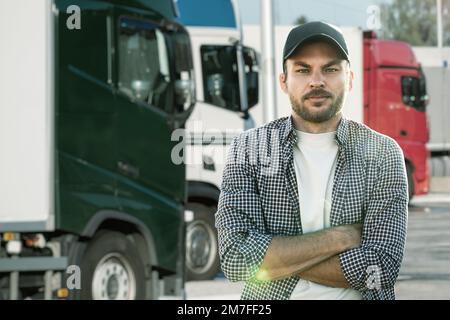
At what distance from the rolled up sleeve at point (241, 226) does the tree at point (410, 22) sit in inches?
851

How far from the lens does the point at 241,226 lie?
109 inches

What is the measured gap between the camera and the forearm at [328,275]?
2.71 meters

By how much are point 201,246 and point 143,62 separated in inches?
123

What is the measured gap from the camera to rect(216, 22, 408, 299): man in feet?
8.89

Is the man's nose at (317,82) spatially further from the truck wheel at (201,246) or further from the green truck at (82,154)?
the truck wheel at (201,246)

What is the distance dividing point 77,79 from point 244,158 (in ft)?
18.1

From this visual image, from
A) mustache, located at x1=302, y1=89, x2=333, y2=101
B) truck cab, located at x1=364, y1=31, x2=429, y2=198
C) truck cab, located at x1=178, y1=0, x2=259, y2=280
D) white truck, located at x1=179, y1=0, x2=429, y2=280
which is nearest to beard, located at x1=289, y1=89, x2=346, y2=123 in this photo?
mustache, located at x1=302, y1=89, x2=333, y2=101

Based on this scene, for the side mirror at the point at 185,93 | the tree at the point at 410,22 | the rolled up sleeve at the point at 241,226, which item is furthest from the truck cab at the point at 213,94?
the tree at the point at 410,22

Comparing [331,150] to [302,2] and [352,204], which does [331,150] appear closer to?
[352,204]

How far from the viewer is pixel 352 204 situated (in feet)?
8.93

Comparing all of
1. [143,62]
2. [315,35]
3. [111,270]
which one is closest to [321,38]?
[315,35]

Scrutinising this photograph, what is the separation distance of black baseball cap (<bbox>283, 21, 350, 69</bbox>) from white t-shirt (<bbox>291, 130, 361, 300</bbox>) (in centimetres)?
19
